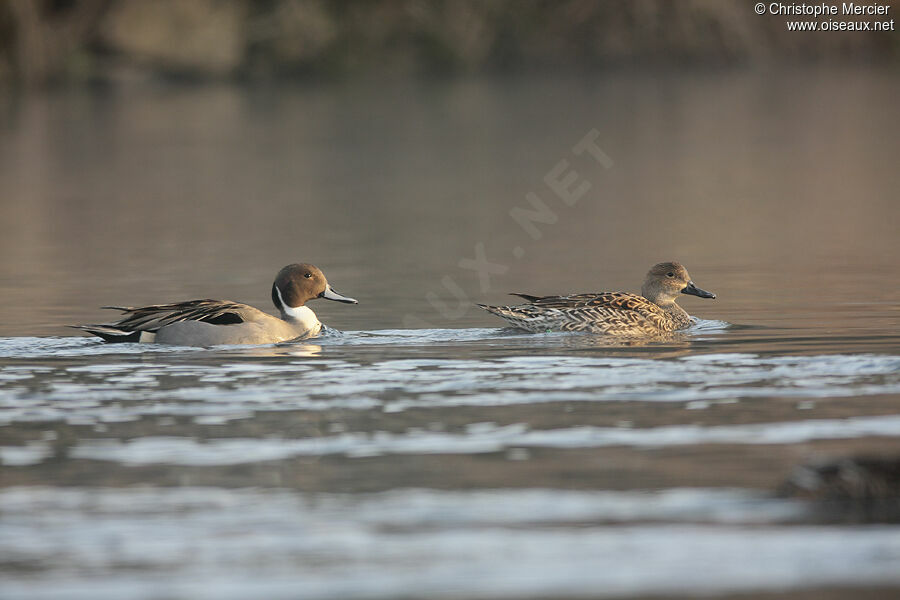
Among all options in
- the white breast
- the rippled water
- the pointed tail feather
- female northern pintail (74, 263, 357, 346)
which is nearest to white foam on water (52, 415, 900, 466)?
the rippled water

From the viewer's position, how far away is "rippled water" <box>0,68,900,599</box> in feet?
20.6

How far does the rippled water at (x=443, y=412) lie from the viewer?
6281 millimetres

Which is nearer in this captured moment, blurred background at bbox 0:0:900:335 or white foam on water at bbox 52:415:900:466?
white foam on water at bbox 52:415:900:466

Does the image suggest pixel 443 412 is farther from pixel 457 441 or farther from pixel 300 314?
pixel 300 314

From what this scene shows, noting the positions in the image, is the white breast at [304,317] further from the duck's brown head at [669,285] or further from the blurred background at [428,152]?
the duck's brown head at [669,285]

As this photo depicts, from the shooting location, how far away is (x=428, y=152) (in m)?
30.9

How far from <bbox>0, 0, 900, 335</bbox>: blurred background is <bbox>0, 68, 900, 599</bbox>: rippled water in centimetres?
13

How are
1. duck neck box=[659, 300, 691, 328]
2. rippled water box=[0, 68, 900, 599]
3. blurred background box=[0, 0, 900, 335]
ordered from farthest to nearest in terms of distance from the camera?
blurred background box=[0, 0, 900, 335], duck neck box=[659, 300, 691, 328], rippled water box=[0, 68, 900, 599]

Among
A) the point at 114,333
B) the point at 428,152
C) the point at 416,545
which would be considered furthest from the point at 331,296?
the point at 428,152

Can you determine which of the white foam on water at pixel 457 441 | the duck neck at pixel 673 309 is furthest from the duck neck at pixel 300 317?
the white foam on water at pixel 457 441

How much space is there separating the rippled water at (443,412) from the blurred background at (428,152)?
13cm

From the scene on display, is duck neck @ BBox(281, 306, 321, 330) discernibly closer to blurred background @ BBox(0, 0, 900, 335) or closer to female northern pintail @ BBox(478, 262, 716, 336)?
blurred background @ BBox(0, 0, 900, 335)

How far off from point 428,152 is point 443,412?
22322 millimetres

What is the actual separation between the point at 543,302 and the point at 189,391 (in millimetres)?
3217
